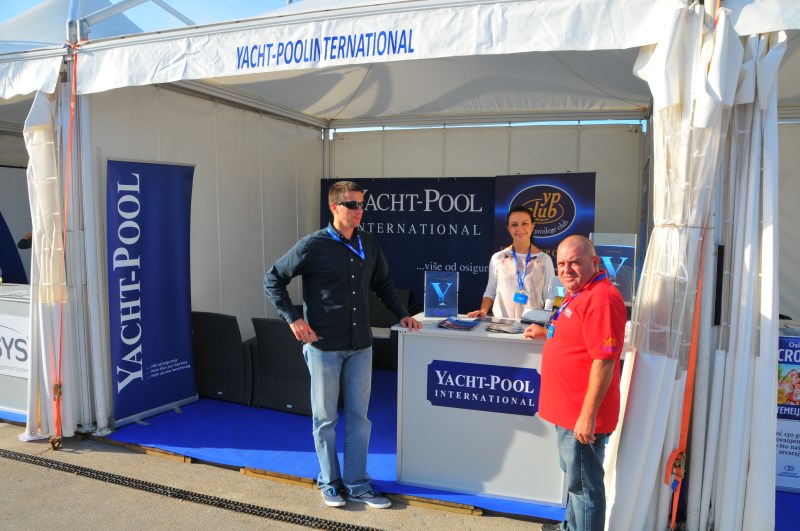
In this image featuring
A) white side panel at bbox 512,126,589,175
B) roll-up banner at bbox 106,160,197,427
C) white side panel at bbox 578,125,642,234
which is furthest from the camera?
white side panel at bbox 512,126,589,175

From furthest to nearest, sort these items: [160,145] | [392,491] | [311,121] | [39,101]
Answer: [311,121], [160,145], [39,101], [392,491]

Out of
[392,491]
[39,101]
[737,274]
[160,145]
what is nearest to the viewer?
[737,274]

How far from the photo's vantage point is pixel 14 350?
4.14m

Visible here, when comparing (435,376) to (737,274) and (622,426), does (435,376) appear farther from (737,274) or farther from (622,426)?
(737,274)

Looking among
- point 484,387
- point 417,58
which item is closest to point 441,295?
point 484,387

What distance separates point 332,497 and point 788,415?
248cm

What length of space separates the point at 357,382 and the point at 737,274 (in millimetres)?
1828

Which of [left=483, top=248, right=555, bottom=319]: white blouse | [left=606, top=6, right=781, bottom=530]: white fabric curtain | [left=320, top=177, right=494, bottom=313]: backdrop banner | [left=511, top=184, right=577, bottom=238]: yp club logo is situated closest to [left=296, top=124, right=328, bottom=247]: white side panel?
[left=320, top=177, right=494, bottom=313]: backdrop banner

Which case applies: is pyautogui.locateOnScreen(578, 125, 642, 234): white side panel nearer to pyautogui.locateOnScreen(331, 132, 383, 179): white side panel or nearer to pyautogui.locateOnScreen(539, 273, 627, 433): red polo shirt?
pyautogui.locateOnScreen(331, 132, 383, 179): white side panel

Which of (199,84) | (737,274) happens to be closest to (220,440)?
(199,84)

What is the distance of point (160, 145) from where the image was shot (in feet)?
14.7

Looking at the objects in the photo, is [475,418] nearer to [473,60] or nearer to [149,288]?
[149,288]

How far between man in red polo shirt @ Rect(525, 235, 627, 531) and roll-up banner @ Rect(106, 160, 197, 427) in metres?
3.02

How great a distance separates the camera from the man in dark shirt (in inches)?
112
